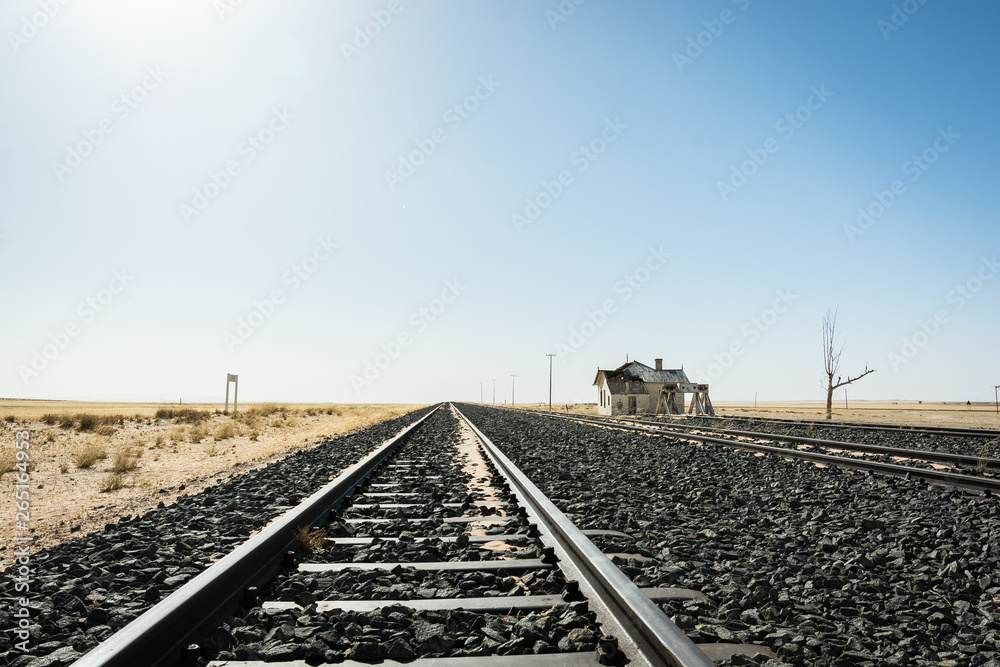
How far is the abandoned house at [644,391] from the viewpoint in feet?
128

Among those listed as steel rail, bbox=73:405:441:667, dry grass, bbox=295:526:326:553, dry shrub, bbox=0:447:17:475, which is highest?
steel rail, bbox=73:405:441:667

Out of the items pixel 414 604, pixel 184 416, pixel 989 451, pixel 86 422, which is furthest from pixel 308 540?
pixel 184 416

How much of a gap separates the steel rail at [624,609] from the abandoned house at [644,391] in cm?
3547

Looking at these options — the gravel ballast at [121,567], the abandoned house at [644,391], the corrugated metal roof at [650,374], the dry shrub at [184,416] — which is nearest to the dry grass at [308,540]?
the gravel ballast at [121,567]

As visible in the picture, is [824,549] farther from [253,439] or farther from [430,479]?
[253,439]

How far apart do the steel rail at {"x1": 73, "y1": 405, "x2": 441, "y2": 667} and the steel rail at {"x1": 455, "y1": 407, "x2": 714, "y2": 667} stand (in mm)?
1822

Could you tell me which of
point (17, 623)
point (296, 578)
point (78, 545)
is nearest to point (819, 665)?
point (296, 578)

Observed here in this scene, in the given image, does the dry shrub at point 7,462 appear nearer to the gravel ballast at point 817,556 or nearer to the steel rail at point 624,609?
the gravel ballast at point 817,556

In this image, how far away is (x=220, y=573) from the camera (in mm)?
2721

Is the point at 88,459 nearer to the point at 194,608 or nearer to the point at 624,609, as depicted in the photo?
the point at 194,608

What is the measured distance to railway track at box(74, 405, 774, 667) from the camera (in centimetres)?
218

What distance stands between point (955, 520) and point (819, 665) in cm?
386

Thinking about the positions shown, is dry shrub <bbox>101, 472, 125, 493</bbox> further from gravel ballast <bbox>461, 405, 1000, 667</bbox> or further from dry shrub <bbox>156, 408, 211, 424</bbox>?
dry shrub <bbox>156, 408, 211, 424</bbox>

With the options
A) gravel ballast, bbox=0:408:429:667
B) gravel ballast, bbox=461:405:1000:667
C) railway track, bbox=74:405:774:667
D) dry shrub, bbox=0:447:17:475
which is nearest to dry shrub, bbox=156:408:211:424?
dry shrub, bbox=0:447:17:475
